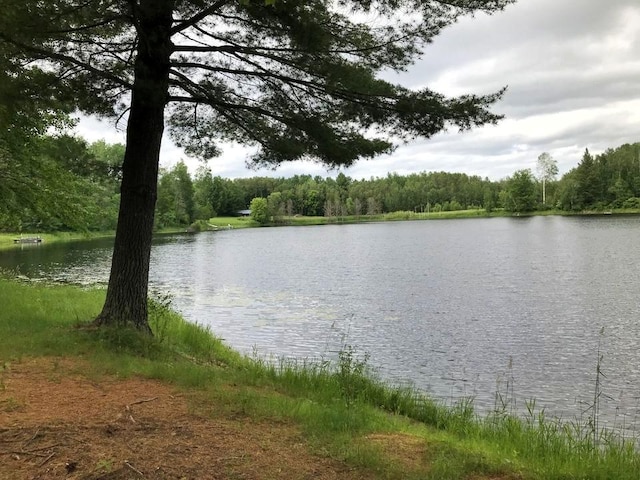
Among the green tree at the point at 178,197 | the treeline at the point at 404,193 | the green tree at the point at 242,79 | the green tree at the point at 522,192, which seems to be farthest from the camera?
the green tree at the point at 522,192

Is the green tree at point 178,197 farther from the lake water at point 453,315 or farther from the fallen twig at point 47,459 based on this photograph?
the fallen twig at point 47,459

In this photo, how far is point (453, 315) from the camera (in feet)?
60.1

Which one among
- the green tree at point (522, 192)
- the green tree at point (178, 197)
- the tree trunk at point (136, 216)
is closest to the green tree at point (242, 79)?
the tree trunk at point (136, 216)

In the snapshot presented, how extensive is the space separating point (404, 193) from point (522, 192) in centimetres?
4695

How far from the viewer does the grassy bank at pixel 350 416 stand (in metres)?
4.27

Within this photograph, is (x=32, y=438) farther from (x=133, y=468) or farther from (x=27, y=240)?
(x=27, y=240)

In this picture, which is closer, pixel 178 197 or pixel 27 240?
pixel 27 240

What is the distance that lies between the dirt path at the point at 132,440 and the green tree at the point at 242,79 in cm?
263

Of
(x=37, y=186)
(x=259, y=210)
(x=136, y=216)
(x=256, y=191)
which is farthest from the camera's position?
(x=256, y=191)

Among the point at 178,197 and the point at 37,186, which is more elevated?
the point at 178,197

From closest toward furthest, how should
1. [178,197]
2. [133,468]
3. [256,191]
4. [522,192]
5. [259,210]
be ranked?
[133,468]
[178,197]
[522,192]
[259,210]
[256,191]

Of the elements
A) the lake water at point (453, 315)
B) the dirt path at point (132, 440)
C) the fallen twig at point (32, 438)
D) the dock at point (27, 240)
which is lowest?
the lake water at point (453, 315)

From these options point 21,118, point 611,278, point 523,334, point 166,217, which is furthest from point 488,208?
point 21,118

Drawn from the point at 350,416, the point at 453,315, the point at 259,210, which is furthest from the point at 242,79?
the point at 259,210
